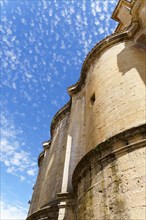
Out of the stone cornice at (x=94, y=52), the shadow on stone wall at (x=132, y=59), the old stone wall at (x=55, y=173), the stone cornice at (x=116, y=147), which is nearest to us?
the stone cornice at (x=116, y=147)

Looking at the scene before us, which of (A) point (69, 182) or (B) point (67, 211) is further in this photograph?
(A) point (69, 182)

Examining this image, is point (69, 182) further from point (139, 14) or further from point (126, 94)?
point (139, 14)

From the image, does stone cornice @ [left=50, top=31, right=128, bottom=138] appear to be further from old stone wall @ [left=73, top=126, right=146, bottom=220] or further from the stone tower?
old stone wall @ [left=73, top=126, right=146, bottom=220]

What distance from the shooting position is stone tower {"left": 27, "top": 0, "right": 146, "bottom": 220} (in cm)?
539

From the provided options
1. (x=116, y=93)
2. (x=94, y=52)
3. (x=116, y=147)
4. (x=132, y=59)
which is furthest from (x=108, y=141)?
(x=94, y=52)

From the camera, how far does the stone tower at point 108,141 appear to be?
17.7ft

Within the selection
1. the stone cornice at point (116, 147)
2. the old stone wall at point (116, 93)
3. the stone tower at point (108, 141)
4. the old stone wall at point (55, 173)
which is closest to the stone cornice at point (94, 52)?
the stone tower at point (108, 141)

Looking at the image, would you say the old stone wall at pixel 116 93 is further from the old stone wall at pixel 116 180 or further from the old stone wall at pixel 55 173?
the old stone wall at pixel 55 173

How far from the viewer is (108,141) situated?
6348 mm

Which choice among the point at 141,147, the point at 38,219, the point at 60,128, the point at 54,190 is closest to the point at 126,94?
the point at 141,147

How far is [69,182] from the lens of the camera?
9.34 meters

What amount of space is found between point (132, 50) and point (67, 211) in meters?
7.28

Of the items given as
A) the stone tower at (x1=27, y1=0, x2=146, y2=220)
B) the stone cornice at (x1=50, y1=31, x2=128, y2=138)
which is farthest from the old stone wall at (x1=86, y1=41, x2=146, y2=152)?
the stone cornice at (x1=50, y1=31, x2=128, y2=138)

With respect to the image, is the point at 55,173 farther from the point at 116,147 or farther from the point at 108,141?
the point at 116,147
